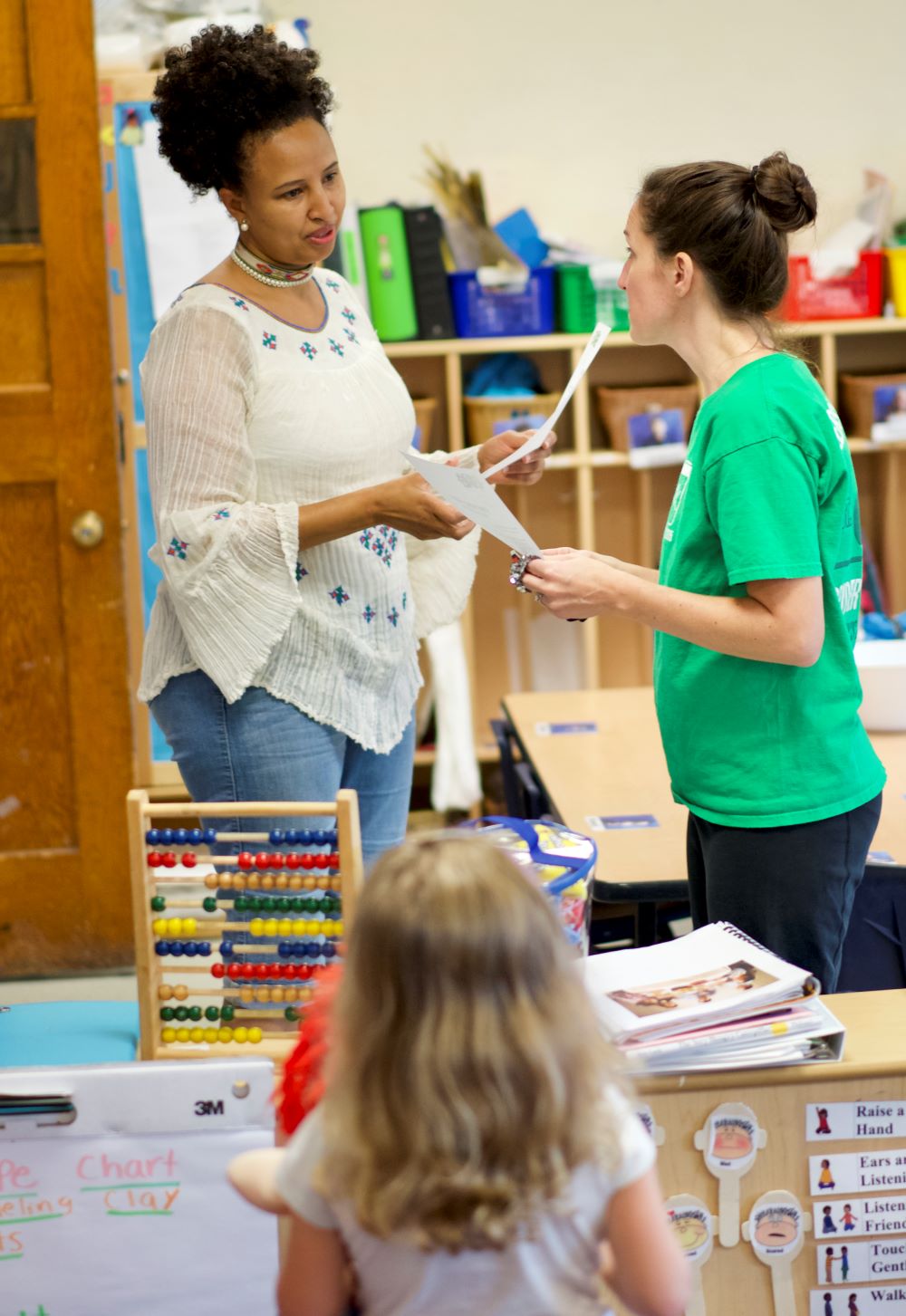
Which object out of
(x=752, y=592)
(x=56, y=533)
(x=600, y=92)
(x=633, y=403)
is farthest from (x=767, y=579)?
(x=600, y=92)

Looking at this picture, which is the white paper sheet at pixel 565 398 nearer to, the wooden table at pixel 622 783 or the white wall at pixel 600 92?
the wooden table at pixel 622 783

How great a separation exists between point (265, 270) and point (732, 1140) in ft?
3.79

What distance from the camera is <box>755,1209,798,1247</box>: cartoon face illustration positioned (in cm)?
141

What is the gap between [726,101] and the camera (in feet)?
13.9

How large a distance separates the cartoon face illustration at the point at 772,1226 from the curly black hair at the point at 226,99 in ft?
4.37

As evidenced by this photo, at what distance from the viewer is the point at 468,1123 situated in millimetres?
909

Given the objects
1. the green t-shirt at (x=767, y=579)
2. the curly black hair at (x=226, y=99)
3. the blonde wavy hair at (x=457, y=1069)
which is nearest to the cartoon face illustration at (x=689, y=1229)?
the green t-shirt at (x=767, y=579)

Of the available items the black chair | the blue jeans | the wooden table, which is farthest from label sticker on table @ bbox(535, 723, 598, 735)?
the blue jeans

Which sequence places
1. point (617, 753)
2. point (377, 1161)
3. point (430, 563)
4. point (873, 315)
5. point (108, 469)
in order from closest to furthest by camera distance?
point (377, 1161), point (430, 563), point (617, 753), point (108, 469), point (873, 315)

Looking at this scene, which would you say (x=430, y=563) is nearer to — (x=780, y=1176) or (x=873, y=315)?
(x=780, y=1176)

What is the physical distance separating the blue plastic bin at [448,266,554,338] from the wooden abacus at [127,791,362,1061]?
2.66 meters

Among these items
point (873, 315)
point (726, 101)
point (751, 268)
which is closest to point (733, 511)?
point (751, 268)

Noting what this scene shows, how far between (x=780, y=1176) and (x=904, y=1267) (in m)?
0.16

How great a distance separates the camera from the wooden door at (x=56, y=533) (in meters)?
3.02
